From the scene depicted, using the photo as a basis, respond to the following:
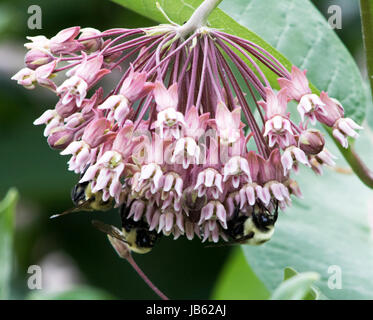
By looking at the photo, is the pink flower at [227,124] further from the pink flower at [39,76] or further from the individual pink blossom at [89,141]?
the pink flower at [39,76]

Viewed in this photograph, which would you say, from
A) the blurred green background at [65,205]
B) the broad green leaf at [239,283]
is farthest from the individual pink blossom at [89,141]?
the blurred green background at [65,205]

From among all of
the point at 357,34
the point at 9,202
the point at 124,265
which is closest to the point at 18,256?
the point at 124,265

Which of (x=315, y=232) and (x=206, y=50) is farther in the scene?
(x=315, y=232)

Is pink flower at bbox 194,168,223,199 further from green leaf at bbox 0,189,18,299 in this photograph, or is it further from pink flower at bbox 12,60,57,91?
green leaf at bbox 0,189,18,299

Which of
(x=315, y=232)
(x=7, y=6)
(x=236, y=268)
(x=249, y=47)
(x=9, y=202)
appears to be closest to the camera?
(x=249, y=47)

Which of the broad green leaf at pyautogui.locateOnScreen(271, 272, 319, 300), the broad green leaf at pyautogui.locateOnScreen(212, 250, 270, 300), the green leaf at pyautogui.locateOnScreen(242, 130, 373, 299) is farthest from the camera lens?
Answer: the broad green leaf at pyautogui.locateOnScreen(212, 250, 270, 300)

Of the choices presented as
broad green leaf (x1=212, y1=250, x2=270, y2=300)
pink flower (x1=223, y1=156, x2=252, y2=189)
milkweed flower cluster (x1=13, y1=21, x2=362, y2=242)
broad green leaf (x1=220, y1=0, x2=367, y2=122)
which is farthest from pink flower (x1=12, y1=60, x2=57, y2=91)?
broad green leaf (x1=212, y1=250, x2=270, y2=300)

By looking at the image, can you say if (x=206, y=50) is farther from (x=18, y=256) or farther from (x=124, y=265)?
(x=18, y=256)

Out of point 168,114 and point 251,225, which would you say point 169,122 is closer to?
point 168,114

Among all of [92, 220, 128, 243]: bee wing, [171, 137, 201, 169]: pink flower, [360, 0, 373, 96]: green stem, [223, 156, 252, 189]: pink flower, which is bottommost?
[92, 220, 128, 243]: bee wing
